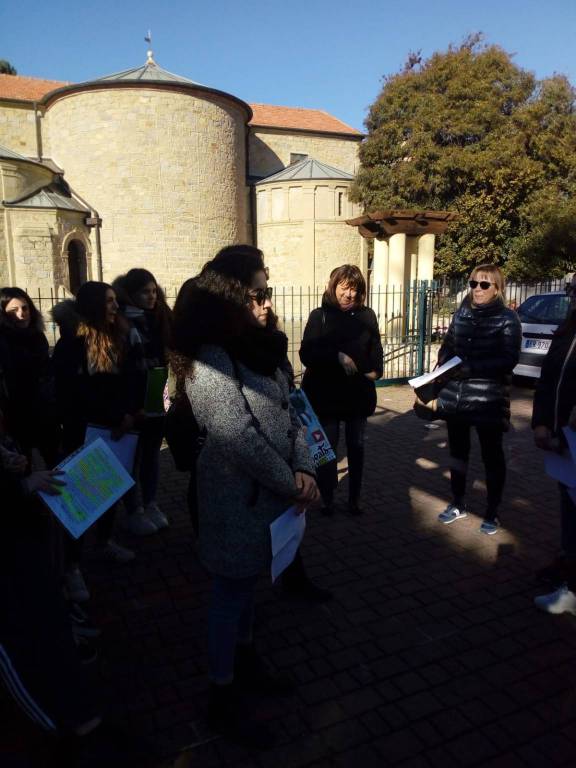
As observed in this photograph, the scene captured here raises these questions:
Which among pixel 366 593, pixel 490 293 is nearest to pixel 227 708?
pixel 366 593

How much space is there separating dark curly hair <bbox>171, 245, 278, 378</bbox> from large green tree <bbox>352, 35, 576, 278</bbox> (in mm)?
24032

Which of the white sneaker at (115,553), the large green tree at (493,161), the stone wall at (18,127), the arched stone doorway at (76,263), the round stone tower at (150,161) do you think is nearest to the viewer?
the white sneaker at (115,553)

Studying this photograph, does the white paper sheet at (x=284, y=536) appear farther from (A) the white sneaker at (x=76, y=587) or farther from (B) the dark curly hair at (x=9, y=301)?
(B) the dark curly hair at (x=9, y=301)

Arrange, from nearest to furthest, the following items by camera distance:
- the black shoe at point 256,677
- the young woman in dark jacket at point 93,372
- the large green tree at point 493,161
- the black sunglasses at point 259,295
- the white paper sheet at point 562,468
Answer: the black sunglasses at point 259,295
the black shoe at point 256,677
the white paper sheet at point 562,468
the young woman in dark jacket at point 93,372
the large green tree at point 493,161

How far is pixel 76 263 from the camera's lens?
29.2 m

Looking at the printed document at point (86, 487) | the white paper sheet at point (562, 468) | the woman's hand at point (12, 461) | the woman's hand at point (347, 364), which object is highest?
the woman's hand at point (347, 364)

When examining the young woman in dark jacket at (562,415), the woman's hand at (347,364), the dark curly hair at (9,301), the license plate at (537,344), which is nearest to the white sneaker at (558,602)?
the young woman in dark jacket at (562,415)

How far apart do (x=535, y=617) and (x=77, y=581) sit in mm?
2611

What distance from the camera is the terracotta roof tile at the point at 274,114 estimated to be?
3288 cm

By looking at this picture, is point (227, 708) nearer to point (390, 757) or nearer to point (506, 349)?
point (390, 757)

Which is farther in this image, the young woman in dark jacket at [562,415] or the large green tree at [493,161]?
the large green tree at [493,161]

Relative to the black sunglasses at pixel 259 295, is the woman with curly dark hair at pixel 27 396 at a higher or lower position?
lower

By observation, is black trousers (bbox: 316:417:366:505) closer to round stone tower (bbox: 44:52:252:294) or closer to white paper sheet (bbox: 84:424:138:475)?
white paper sheet (bbox: 84:424:138:475)

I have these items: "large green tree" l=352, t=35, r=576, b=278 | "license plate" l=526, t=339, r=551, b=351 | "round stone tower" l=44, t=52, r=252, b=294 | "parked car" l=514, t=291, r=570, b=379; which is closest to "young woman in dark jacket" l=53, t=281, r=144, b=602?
"parked car" l=514, t=291, r=570, b=379
